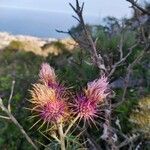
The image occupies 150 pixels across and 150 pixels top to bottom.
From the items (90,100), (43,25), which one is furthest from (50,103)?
(43,25)

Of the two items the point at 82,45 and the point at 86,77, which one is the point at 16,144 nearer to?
the point at 86,77

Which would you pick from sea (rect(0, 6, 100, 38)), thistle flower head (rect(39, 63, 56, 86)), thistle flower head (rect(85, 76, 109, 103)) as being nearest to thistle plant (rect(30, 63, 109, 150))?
thistle flower head (rect(85, 76, 109, 103))

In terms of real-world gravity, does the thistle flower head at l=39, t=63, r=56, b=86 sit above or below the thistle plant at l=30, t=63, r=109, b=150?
above

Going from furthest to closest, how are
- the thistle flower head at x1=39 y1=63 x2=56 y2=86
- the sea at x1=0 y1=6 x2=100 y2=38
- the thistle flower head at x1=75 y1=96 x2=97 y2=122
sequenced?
the sea at x1=0 y1=6 x2=100 y2=38, the thistle flower head at x1=39 y1=63 x2=56 y2=86, the thistle flower head at x1=75 y1=96 x2=97 y2=122

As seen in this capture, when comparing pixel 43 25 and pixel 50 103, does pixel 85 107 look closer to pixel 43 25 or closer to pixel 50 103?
pixel 50 103

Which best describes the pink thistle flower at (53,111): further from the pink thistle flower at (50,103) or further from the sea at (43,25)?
the sea at (43,25)

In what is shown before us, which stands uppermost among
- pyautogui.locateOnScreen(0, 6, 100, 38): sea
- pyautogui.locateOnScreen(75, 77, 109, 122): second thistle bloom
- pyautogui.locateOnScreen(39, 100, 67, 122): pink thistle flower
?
pyautogui.locateOnScreen(75, 77, 109, 122): second thistle bloom

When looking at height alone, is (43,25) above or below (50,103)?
below

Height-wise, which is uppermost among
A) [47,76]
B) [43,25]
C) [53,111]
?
[47,76]

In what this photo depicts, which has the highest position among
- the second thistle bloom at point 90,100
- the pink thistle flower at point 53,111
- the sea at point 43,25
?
the second thistle bloom at point 90,100

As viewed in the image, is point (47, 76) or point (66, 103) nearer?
point (66, 103)

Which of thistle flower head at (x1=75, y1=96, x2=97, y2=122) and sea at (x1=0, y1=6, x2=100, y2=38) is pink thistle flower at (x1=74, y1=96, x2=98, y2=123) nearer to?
thistle flower head at (x1=75, y1=96, x2=97, y2=122)

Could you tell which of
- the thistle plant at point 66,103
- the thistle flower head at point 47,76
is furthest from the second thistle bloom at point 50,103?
the thistle flower head at point 47,76
